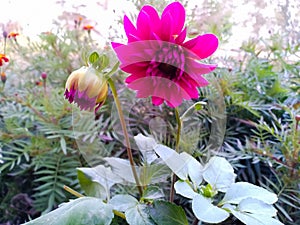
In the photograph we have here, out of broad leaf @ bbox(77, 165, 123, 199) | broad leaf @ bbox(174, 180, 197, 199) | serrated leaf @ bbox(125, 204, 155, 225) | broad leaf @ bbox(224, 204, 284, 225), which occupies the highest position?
broad leaf @ bbox(174, 180, 197, 199)

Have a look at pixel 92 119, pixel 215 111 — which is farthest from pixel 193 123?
pixel 92 119

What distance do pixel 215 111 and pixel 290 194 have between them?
7.8 inches

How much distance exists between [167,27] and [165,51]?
0.02 m

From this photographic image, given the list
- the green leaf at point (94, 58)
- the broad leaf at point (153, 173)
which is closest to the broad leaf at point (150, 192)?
the broad leaf at point (153, 173)

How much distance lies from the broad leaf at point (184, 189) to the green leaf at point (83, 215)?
5cm

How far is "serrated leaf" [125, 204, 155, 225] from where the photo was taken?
9.7 inches

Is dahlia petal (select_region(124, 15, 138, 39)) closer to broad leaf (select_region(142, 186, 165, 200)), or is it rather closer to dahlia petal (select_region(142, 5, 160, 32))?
dahlia petal (select_region(142, 5, 160, 32))

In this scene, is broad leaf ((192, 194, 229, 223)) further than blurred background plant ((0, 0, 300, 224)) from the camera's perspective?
No

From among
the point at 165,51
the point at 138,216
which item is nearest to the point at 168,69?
the point at 165,51

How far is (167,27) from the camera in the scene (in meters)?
0.23

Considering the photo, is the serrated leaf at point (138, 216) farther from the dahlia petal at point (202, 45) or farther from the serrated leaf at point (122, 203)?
the dahlia petal at point (202, 45)

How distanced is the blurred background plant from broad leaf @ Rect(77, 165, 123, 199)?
0.6 inches

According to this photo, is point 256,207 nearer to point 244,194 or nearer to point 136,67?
point 244,194

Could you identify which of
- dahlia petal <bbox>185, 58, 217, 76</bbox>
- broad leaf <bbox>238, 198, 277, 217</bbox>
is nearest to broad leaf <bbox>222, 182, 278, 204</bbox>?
broad leaf <bbox>238, 198, 277, 217</bbox>
